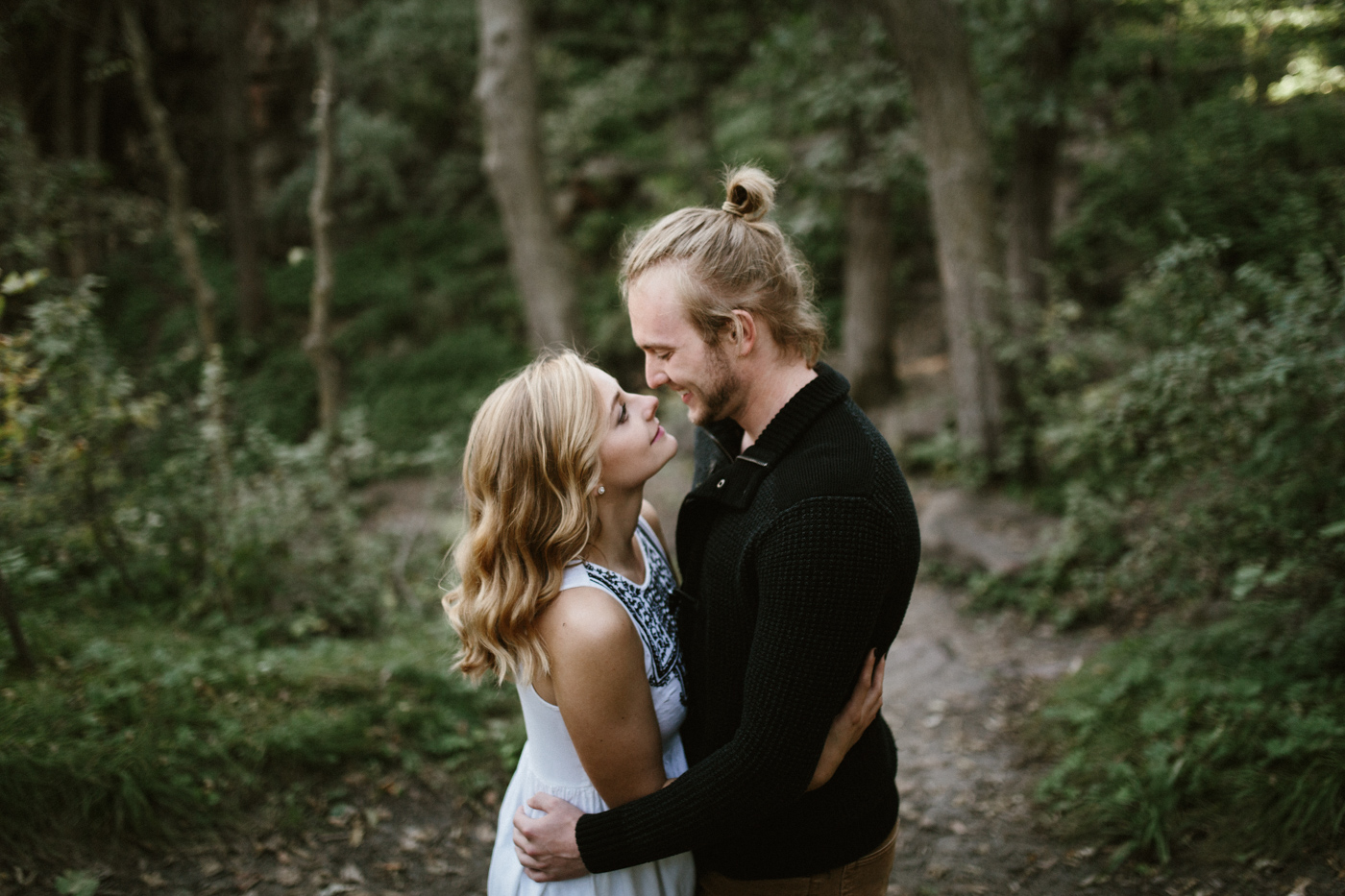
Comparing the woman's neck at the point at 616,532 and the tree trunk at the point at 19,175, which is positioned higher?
the tree trunk at the point at 19,175

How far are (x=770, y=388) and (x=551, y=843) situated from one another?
116 centimetres

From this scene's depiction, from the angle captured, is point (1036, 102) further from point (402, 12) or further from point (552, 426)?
point (402, 12)

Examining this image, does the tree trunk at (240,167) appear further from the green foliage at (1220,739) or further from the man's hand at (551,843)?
the man's hand at (551,843)

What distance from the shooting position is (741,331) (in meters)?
1.98

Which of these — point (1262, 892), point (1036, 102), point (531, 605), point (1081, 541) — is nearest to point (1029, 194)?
point (1036, 102)

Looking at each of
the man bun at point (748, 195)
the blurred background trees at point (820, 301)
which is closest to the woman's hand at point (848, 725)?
the man bun at point (748, 195)

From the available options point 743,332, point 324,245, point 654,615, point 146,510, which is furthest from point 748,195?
point 324,245

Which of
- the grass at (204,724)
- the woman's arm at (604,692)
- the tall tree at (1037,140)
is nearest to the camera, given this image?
the woman's arm at (604,692)

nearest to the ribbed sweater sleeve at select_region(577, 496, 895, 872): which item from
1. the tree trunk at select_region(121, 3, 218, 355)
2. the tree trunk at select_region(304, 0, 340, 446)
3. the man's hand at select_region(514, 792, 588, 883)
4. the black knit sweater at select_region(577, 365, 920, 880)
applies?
the black knit sweater at select_region(577, 365, 920, 880)

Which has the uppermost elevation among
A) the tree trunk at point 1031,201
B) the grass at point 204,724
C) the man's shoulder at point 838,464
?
the tree trunk at point 1031,201

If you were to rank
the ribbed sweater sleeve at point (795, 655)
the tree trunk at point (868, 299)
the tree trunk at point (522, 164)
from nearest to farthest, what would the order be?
the ribbed sweater sleeve at point (795, 655) < the tree trunk at point (522, 164) < the tree trunk at point (868, 299)

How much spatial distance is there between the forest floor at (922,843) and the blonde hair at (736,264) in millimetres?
2588

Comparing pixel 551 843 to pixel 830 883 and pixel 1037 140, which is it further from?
pixel 1037 140

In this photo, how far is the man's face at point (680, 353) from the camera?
1.99 metres
